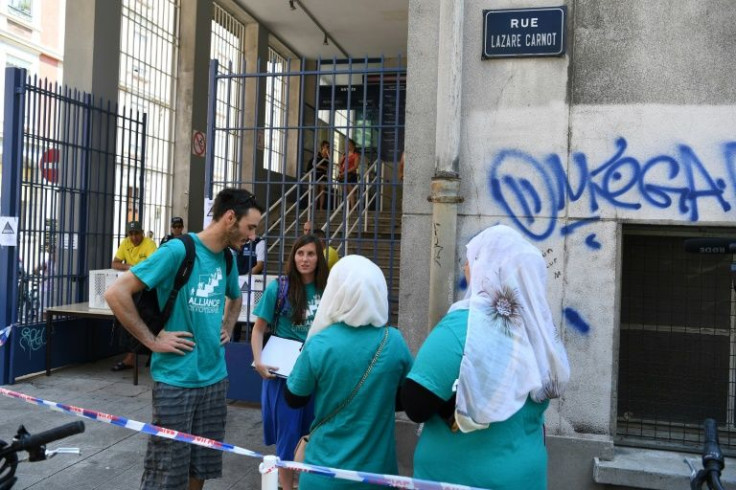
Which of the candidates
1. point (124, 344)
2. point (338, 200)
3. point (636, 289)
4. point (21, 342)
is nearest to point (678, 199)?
point (636, 289)

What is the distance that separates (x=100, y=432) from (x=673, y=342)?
4752 mm

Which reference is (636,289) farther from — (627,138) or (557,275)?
(627,138)

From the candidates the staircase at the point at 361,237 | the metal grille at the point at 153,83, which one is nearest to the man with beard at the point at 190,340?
the staircase at the point at 361,237

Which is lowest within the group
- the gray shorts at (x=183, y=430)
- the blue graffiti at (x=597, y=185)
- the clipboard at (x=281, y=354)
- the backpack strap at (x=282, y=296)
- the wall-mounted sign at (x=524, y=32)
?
the gray shorts at (x=183, y=430)

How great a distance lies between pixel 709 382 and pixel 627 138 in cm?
180

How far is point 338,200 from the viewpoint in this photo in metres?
12.2

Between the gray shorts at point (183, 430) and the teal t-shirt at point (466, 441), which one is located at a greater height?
the teal t-shirt at point (466, 441)

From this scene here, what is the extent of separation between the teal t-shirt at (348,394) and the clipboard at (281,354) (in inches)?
53.1

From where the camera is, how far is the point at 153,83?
1213 centimetres

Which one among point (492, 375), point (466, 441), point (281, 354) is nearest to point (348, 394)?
point (466, 441)

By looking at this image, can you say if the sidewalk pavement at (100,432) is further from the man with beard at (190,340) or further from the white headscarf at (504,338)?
the white headscarf at (504,338)

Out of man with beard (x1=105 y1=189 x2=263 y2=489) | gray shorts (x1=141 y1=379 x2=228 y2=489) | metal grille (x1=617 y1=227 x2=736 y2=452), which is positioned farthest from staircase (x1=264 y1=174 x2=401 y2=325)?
gray shorts (x1=141 y1=379 x2=228 y2=489)

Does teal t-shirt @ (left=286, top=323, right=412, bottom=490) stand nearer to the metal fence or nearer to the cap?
the metal fence

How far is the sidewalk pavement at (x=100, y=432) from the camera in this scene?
16.1 feet
